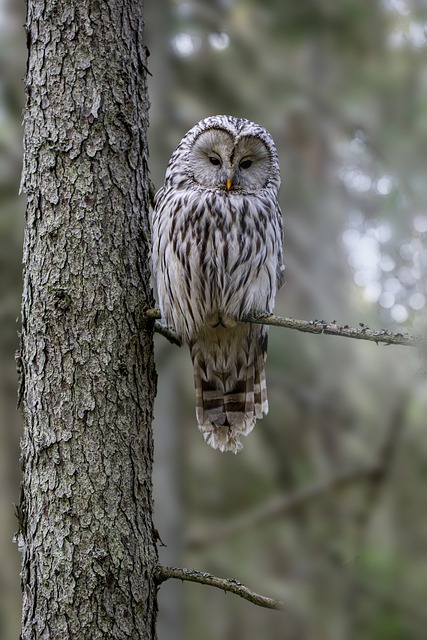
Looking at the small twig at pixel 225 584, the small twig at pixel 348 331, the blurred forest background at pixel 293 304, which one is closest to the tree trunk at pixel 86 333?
the small twig at pixel 225 584

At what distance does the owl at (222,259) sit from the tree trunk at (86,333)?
0.33 meters

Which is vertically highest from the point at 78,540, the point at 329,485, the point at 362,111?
the point at 362,111

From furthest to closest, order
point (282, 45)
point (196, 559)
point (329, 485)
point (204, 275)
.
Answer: point (282, 45)
point (196, 559)
point (329, 485)
point (204, 275)

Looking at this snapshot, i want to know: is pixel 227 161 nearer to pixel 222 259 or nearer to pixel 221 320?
pixel 222 259

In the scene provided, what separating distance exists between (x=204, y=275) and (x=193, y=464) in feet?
11.1

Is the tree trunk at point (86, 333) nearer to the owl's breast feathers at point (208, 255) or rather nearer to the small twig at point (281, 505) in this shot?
the owl's breast feathers at point (208, 255)

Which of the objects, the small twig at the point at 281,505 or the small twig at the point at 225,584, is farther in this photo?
the small twig at the point at 281,505

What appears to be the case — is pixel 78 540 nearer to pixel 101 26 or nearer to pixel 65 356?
pixel 65 356

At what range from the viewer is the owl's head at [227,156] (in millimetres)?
3170

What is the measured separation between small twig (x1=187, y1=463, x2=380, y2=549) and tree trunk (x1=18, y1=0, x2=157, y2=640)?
2.61 m

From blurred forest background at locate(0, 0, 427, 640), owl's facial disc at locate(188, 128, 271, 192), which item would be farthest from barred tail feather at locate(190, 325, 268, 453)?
blurred forest background at locate(0, 0, 427, 640)

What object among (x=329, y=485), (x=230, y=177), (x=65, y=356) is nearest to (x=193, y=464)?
(x=329, y=485)

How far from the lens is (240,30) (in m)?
5.86

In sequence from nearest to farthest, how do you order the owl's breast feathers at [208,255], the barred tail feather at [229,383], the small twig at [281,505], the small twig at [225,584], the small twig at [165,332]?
the small twig at [225,584]
the small twig at [165,332]
the owl's breast feathers at [208,255]
the barred tail feather at [229,383]
the small twig at [281,505]
